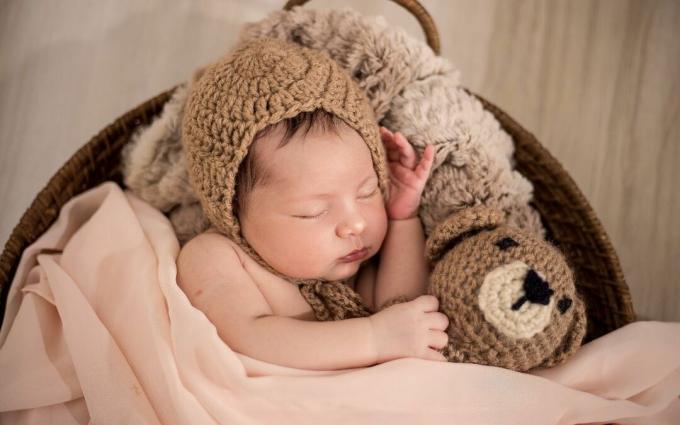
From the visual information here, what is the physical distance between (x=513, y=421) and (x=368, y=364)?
0.74 ft

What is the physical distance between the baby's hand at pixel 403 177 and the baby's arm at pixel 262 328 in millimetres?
259

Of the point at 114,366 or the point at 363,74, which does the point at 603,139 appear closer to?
the point at 363,74

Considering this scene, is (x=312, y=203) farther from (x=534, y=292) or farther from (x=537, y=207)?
(x=537, y=207)

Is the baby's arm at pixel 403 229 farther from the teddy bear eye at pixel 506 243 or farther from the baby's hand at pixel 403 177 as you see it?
the teddy bear eye at pixel 506 243

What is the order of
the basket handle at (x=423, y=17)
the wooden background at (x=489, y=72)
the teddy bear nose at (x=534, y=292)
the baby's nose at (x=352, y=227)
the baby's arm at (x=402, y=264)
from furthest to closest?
the wooden background at (x=489, y=72)
the basket handle at (x=423, y=17)
the baby's arm at (x=402, y=264)
the baby's nose at (x=352, y=227)
the teddy bear nose at (x=534, y=292)

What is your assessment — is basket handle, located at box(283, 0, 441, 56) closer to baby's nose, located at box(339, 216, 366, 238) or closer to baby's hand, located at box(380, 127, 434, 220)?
baby's hand, located at box(380, 127, 434, 220)

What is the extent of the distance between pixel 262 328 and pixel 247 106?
13.1 inches

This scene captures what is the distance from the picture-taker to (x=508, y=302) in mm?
845

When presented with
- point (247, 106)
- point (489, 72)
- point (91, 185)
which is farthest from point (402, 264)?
point (489, 72)

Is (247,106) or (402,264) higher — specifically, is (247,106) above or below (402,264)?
above

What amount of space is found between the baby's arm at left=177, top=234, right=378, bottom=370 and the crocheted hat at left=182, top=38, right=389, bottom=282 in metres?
0.07

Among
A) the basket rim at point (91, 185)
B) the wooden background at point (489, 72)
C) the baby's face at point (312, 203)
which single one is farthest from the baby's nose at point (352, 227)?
the wooden background at point (489, 72)

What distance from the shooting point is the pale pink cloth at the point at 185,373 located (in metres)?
0.88

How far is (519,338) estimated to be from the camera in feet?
2.82
